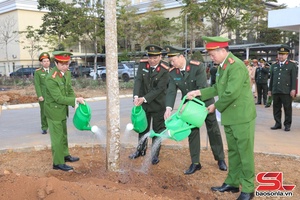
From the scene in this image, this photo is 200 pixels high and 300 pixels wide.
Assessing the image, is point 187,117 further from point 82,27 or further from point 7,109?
point 82,27

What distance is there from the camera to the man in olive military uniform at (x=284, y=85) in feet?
24.4

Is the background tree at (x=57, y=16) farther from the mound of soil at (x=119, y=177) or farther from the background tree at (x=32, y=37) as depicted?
the mound of soil at (x=119, y=177)

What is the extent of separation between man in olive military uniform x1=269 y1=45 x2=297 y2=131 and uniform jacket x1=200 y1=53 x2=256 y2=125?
4.12 metres

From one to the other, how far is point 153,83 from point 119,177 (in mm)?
1683

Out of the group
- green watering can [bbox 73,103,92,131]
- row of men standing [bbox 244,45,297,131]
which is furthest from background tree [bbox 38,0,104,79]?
green watering can [bbox 73,103,92,131]

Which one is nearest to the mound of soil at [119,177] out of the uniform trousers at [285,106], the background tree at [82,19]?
the uniform trousers at [285,106]

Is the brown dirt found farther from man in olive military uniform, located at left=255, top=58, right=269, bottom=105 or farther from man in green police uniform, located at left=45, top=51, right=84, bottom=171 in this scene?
man in olive military uniform, located at left=255, top=58, right=269, bottom=105

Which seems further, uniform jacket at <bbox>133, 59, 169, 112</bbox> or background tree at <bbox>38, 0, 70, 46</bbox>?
background tree at <bbox>38, 0, 70, 46</bbox>

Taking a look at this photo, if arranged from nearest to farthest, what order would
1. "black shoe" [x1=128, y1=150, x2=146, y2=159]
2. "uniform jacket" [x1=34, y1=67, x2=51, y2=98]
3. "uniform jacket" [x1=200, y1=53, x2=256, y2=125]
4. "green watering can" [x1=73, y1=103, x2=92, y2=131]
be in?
"uniform jacket" [x1=200, y1=53, x2=256, y2=125] < "green watering can" [x1=73, y1=103, x2=92, y2=131] < "black shoe" [x1=128, y1=150, x2=146, y2=159] < "uniform jacket" [x1=34, y1=67, x2=51, y2=98]

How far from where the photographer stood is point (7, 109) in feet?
39.3

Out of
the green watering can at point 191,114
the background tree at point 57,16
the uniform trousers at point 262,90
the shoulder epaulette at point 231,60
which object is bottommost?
the uniform trousers at point 262,90

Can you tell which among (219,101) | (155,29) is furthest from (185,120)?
(155,29)

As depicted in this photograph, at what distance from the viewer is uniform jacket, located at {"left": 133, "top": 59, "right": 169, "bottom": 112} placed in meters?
5.20

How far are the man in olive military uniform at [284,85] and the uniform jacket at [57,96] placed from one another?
4.94 meters
